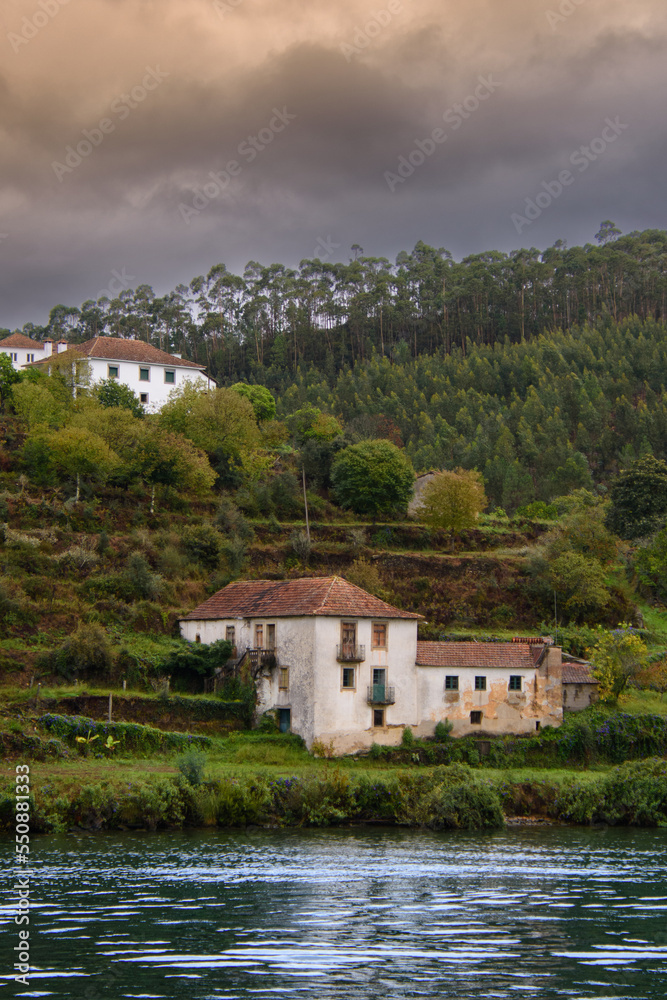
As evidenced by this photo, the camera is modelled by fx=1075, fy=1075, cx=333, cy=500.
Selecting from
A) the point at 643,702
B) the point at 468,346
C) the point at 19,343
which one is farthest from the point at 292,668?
the point at 468,346

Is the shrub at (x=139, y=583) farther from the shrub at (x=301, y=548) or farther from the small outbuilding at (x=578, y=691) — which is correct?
the small outbuilding at (x=578, y=691)

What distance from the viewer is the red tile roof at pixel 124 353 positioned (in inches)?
3029

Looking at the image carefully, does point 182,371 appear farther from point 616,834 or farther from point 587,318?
point 587,318

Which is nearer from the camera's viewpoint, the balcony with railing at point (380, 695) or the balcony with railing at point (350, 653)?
the balcony with railing at point (350, 653)

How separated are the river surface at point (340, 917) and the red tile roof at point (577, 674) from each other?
14909 millimetres

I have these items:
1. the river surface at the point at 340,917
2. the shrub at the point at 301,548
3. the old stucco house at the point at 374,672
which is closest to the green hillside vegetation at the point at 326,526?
the shrub at the point at 301,548

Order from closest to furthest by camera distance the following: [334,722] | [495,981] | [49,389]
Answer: [495,981] < [334,722] < [49,389]

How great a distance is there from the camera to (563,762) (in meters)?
44.5

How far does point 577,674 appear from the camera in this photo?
4875 centimetres

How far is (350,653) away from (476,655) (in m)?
5.88

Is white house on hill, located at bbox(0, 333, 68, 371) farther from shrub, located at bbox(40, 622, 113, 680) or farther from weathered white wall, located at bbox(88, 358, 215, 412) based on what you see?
shrub, located at bbox(40, 622, 113, 680)

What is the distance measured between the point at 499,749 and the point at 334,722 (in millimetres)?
6955

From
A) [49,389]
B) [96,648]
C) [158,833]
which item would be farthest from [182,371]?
[158,833]

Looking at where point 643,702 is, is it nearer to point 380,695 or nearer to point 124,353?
point 380,695
